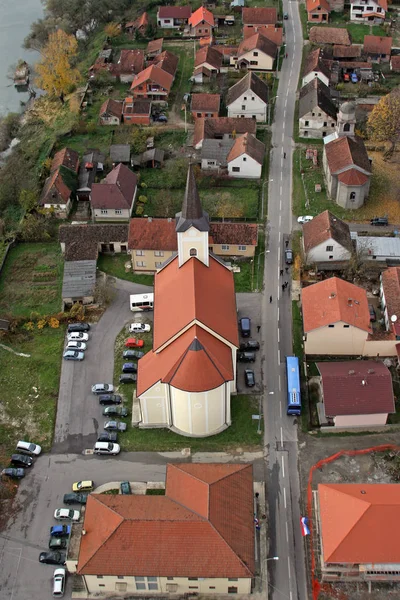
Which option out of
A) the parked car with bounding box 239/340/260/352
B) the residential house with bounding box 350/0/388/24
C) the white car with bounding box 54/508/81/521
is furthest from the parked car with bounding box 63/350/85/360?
the residential house with bounding box 350/0/388/24

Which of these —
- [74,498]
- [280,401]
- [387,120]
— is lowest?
[74,498]

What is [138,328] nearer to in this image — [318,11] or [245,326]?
[245,326]

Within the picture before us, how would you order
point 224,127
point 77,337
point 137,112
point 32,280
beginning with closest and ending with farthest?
1. point 77,337
2. point 32,280
3. point 224,127
4. point 137,112

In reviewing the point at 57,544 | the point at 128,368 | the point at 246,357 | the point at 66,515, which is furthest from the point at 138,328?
the point at 57,544

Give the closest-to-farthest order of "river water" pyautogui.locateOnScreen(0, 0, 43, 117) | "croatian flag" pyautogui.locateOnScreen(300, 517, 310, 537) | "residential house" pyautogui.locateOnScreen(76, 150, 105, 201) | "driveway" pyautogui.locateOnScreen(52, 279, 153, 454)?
"croatian flag" pyautogui.locateOnScreen(300, 517, 310, 537), "driveway" pyautogui.locateOnScreen(52, 279, 153, 454), "residential house" pyautogui.locateOnScreen(76, 150, 105, 201), "river water" pyautogui.locateOnScreen(0, 0, 43, 117)

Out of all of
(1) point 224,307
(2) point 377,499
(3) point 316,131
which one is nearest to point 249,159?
(3) point 316,131

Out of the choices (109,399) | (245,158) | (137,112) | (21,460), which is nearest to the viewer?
(21,460)

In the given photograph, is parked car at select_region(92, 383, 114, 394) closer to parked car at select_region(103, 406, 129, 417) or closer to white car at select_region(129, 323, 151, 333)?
parked car at select_region(103, 406, 129, 417)
